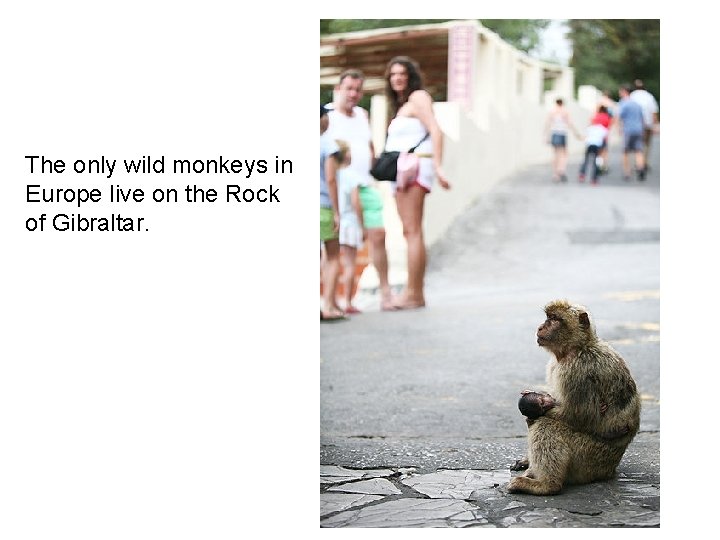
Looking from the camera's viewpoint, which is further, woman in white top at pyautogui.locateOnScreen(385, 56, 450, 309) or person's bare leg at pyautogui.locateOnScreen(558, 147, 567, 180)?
person's bare leg at pyautogui.locateOnScreen(558, 147, 567, 180)

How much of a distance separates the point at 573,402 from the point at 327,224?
3.44 meters

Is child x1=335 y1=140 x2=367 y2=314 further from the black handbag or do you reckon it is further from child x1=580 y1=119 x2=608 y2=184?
child x1=580 y1=119 x2=608 y2=184

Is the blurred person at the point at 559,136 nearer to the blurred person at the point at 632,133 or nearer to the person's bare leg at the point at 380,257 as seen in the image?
the blurred person at the point at 632,133

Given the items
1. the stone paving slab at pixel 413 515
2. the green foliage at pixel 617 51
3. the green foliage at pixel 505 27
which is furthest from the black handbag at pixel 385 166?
the stone paving slab at pixel 413 515

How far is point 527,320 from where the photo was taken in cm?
656

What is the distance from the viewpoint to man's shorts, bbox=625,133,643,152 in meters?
10.2

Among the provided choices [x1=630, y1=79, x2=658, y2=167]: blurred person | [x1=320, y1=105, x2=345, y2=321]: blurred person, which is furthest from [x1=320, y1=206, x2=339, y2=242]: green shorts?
[x1=630, y1=79, x2=658, y2=167]: blurred person

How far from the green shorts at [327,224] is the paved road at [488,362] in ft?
1.86

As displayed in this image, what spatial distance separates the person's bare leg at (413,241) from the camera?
7090 millimetres

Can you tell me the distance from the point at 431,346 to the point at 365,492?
2.60m

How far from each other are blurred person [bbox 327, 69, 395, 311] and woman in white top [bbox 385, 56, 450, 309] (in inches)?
5.8

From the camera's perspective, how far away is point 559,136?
10453 mm
